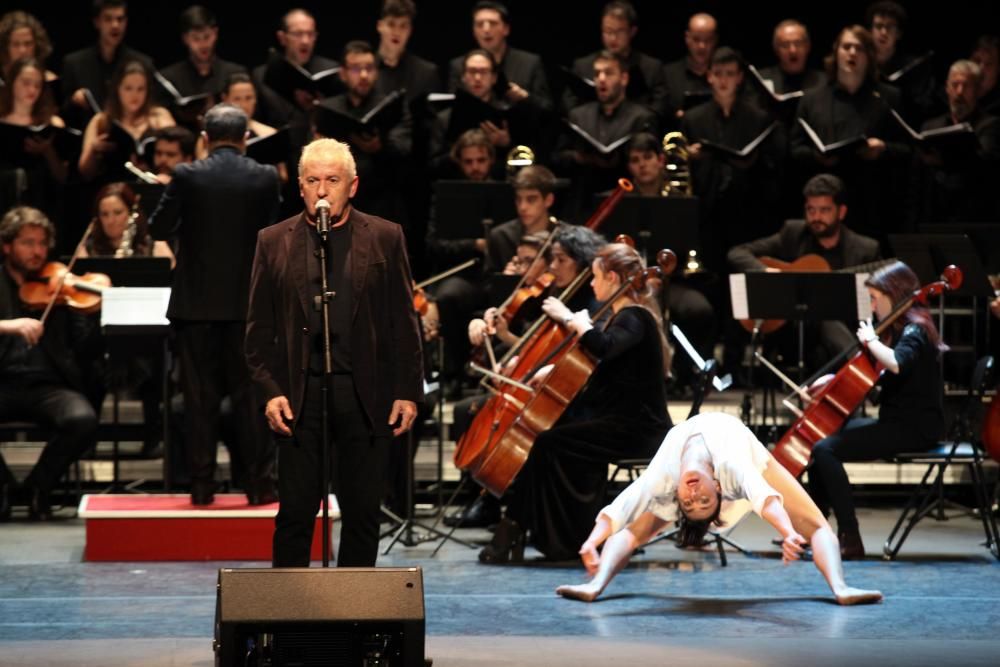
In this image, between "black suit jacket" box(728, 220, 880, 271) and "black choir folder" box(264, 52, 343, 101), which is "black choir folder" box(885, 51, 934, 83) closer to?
"black suit jacket" box(728, 220, 880, 271)

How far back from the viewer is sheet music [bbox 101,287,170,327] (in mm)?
7203

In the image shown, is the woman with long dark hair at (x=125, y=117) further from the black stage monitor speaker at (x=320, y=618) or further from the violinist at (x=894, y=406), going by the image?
the black stage monitor speaker at (x=320, y=618)

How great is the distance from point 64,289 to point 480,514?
2.20 metres

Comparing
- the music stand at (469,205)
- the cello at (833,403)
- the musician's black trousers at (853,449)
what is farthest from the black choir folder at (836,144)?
the musician's black trousers at (853,449)

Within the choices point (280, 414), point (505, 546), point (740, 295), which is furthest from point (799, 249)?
point (280, 414)

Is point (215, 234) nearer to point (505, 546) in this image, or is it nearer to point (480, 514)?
point (505, 546)

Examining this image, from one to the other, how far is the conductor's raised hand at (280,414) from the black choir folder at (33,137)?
431cm

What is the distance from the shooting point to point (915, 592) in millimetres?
6266

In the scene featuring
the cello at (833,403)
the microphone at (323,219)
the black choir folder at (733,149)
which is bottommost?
the cello at (833,403)

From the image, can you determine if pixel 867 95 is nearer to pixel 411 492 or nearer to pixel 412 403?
pixel 411 492

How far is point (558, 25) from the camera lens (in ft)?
36.1

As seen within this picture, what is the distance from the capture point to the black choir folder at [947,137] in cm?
866

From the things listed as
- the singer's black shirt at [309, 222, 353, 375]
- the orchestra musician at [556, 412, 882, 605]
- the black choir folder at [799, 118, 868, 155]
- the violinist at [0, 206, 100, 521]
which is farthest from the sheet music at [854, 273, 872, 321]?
the violinist at [0, 206, 100, 521]

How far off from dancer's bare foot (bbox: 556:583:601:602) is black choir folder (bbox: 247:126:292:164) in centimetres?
306
